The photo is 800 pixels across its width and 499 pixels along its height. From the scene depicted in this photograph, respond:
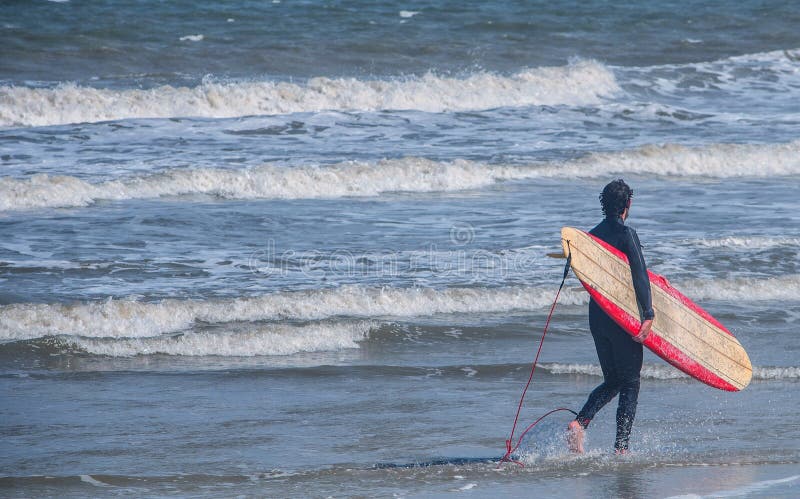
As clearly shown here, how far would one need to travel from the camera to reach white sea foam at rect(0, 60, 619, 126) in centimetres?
1808

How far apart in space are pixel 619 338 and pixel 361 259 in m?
4.67

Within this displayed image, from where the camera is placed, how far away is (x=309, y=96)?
19.8 m

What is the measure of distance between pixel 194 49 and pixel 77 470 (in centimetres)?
1917

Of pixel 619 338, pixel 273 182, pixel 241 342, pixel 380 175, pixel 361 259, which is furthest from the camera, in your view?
Answer: pixel 380 175

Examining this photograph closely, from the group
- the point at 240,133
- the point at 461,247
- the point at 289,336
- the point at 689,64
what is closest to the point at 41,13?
the point at 240,133

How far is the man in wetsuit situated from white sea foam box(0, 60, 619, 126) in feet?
45.9

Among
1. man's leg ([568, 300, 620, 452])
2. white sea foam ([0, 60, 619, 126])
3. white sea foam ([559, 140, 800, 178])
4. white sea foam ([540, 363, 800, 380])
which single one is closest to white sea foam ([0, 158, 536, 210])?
white sea foam ([559, 140, 800, 178])

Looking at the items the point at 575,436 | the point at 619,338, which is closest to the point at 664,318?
the point at 619,338

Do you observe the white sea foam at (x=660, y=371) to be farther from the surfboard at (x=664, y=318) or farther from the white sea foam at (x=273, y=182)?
the white sea foam at (x=273, y=182)

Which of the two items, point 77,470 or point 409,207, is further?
point 409,207

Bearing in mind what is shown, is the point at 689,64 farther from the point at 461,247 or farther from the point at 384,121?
the point at 461,247

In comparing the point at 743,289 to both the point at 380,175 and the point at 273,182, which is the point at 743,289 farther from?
the point at 273,182

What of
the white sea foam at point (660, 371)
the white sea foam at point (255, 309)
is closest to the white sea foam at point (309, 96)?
the white sea foam at point (255, 309)

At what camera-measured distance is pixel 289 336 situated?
7816mm
